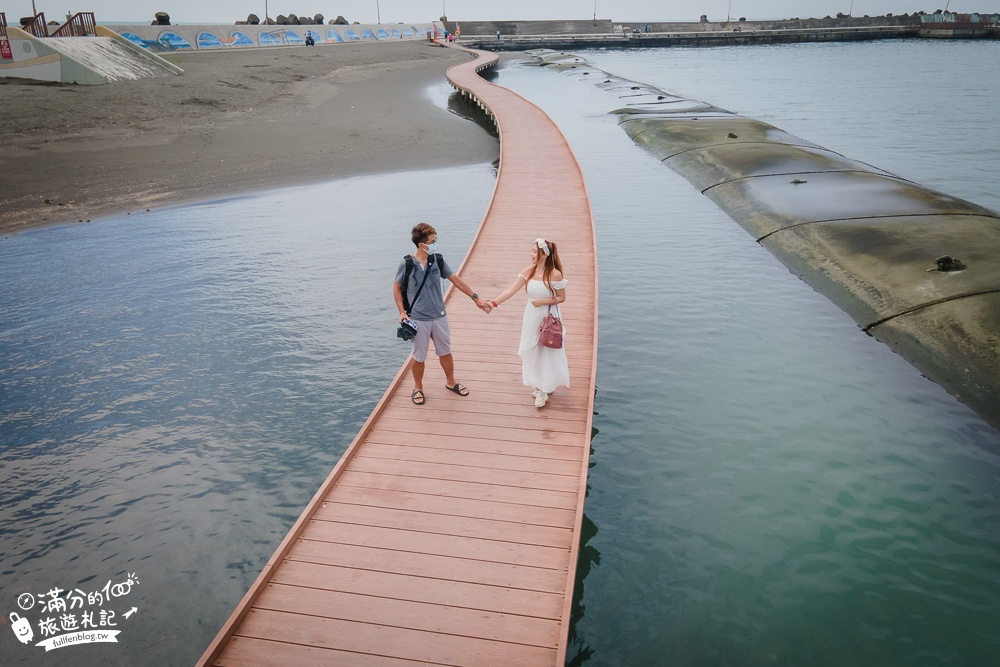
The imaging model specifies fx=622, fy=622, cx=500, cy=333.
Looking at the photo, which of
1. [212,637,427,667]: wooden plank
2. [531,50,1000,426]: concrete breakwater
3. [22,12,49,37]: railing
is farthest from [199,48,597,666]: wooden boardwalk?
[22,12,49,37]: railing

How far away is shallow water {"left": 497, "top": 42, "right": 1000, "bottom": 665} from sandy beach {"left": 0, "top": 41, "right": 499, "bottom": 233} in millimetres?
13667

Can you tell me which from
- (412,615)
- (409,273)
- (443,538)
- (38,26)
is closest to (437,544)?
(443,538)

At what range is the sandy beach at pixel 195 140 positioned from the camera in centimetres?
1998

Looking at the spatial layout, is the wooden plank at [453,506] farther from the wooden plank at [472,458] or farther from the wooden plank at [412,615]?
the wooden plank at [412,615]

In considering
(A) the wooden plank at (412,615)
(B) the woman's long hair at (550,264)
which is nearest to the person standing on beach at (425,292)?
(B) the woman's long hair at (550,264)

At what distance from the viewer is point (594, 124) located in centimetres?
3466

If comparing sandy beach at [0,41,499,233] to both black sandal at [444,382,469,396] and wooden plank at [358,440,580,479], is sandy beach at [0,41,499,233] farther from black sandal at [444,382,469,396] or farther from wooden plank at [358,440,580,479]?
wooden plank at [358,440,580,479]

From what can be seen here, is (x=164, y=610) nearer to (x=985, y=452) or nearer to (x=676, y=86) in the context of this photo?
(x=985, y=452)

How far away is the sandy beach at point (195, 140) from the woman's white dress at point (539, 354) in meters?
16.2

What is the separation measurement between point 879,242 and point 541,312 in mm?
10382

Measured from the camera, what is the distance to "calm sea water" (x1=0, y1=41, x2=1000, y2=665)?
6.20 m

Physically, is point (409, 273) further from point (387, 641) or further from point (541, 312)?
point (387, 641)

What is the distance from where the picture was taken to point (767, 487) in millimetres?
7820

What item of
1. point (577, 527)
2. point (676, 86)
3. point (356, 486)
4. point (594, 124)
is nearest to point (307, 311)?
point (356, 486)
